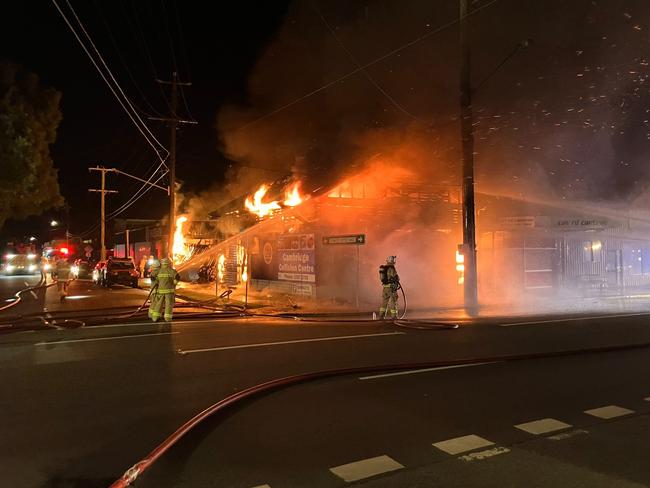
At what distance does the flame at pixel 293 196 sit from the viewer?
16013 millimetres

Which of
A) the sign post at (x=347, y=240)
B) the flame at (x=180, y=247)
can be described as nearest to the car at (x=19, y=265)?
the flame at (x=180, y=247)

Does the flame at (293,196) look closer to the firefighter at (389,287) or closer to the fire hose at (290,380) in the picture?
the firefighter at (389,287)

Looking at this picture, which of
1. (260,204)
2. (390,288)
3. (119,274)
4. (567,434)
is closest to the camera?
(567,434)

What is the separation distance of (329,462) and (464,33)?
12924 millimetres

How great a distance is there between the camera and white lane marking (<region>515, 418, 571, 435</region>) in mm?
4098

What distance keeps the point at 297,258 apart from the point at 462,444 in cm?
1282

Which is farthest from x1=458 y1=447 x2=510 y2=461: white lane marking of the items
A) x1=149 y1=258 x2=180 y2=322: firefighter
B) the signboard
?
the signboard

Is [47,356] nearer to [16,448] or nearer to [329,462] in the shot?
[16,448]

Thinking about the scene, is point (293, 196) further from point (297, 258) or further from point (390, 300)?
point (390, 300)

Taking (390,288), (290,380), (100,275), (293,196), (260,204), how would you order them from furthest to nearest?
1. (100,275)
2. (260,204)
3. (293,196)
4. (390,288)
5. (290,380)

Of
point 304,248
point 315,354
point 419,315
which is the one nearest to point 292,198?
point 304,248

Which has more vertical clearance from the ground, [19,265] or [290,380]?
[19,265]

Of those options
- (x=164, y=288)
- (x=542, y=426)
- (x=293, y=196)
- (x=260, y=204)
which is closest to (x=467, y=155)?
(x=293, y=196)

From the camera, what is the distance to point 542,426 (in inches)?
165
